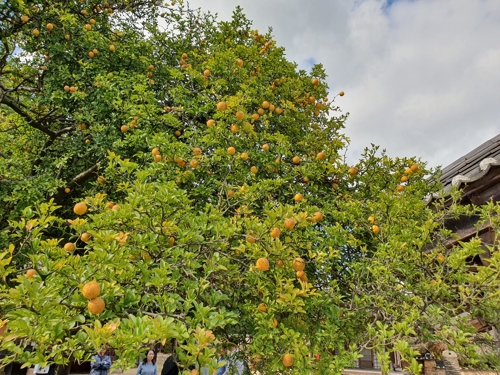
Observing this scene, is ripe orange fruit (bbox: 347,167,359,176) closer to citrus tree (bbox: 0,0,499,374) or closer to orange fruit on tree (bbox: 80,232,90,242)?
citrus tree (bbox: 0,0,499,374)

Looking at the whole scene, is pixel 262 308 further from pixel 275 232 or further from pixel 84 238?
pixel 84 238

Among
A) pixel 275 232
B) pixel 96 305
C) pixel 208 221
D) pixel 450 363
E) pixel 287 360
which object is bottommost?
pixel 450 363

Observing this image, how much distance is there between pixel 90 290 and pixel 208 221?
110 centimetres

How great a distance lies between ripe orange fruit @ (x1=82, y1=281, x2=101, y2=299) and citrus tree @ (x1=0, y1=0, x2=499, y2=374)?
0.7 inches

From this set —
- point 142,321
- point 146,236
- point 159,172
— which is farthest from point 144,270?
point 159,172

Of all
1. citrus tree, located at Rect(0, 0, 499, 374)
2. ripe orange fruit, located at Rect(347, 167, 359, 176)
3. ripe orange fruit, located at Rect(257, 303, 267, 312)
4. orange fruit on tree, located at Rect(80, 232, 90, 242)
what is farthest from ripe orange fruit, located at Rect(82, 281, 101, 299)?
ripe orange fruit, located at Rect(347, 167, 359, 176)

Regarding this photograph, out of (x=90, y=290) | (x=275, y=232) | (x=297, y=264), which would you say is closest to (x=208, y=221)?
(x=275, y=232)

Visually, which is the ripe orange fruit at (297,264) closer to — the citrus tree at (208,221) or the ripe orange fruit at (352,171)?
the citrus tree at (208,221)

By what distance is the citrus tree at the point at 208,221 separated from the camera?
166cm

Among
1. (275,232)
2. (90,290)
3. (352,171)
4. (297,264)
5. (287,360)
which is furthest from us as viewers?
(352,171)

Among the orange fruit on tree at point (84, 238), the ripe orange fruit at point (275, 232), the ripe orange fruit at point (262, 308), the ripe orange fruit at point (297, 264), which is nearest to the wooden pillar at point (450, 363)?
the ripe orange fruit at point (297, 264)

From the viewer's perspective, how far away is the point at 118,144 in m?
3.54

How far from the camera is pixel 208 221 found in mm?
2494

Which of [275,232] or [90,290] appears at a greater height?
[275,232]
